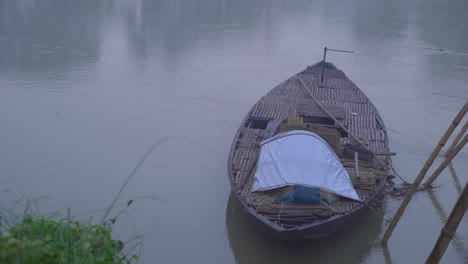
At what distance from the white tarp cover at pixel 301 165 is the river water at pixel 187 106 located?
1.90 ft

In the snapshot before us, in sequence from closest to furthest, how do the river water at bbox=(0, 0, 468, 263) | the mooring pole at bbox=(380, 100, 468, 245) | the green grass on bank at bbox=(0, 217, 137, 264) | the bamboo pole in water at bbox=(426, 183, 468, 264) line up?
the green grass on bank at bbox=(0, 217, 137, 264)
the bamboo pole in water at bbox=(426, 183, 468, 264)
the mooring pole at bbox=(380, 100, 468, 245)
the river water at bbox=(0, 0, 468, 263)

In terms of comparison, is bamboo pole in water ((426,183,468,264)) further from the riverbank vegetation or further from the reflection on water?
the riverbank vegetation

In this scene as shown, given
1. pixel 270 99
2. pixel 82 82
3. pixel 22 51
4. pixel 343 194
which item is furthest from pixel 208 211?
pixel 22 51

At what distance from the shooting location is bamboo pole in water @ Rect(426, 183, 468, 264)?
4105 mm

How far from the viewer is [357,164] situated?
618cm

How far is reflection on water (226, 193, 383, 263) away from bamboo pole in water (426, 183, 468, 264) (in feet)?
4.61

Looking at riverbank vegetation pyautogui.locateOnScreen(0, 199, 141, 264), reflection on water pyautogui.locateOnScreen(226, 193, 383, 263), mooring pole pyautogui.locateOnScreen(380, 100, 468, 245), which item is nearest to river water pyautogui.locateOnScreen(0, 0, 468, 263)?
reflection on water pyautogui.locateOnScreen(226, 193, 383, 263)

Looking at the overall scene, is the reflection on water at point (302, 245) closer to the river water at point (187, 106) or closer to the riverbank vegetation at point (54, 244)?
the river water at point (187, 106)

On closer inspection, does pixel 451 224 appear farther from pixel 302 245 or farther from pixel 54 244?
pixel 54 244

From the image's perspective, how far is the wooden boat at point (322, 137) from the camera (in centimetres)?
511

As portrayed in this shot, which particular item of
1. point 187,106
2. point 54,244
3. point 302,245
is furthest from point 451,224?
point 187,106

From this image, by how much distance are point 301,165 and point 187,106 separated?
4.38 metres

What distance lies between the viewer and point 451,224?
4.21 metres

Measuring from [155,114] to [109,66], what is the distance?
3292 millimetres
